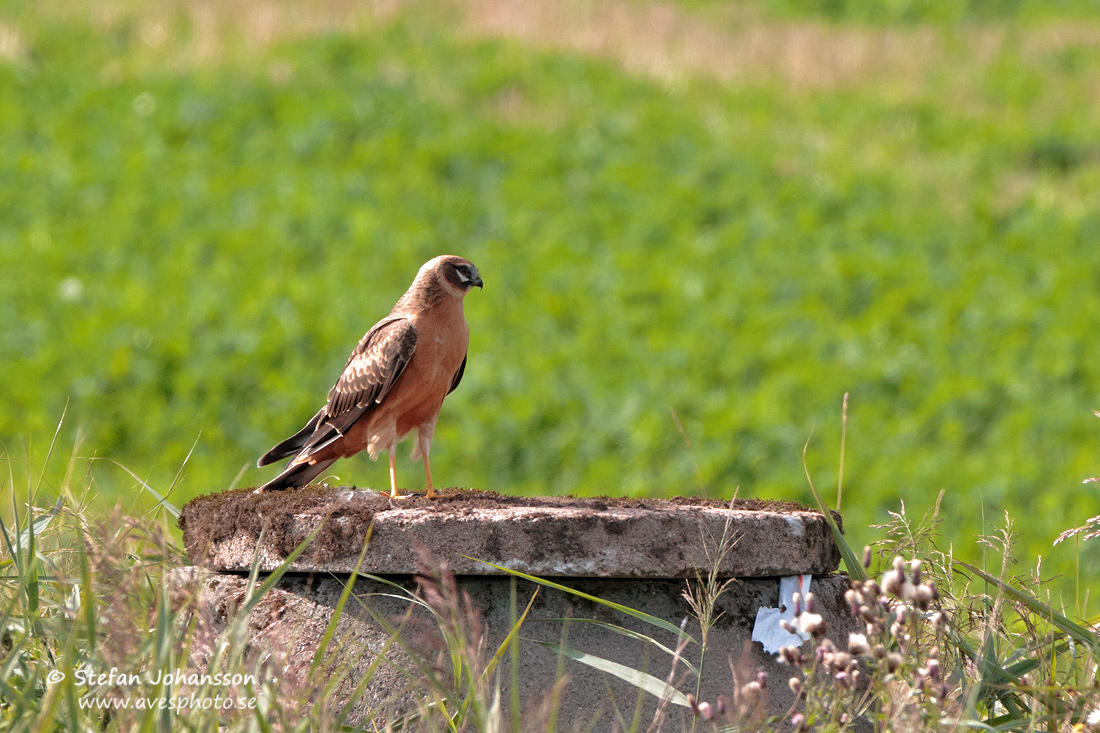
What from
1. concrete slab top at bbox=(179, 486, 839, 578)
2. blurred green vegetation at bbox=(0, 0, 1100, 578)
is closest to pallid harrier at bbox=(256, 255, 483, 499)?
concrete slab top at bbox=(179, 486, 839, 578)

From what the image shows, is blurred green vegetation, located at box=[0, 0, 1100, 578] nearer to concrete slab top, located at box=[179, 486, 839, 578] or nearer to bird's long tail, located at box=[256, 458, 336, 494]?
Result: concrete slab top, located at box=[179, 486, 839, 578]

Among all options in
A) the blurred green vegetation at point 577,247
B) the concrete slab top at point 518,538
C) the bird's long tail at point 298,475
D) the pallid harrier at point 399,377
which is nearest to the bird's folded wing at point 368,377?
the pallid harrier at point 399,377

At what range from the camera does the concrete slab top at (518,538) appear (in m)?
3.36

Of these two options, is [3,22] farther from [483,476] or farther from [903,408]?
[903,408]

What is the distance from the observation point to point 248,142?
1684 cm

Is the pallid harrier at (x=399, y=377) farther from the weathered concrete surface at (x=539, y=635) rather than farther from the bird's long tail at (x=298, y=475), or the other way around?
the weathered concrete surface at (x=539, y=635)

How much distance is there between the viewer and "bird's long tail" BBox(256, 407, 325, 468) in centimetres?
423

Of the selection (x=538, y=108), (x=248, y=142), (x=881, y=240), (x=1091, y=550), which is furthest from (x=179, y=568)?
(x=538, y=108)

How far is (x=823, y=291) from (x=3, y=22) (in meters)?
15.3

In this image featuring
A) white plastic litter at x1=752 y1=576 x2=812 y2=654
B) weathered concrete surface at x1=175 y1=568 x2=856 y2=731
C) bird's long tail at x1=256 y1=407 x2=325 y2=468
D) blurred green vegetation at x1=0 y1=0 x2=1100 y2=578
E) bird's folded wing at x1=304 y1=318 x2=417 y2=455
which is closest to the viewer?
weathered concrete surface at x1=175 y1=568 x2=856 y2=731

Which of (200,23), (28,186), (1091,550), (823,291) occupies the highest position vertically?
(200,23)

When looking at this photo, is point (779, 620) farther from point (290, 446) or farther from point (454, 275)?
point (290, 446)

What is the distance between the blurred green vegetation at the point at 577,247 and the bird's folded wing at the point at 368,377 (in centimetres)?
518

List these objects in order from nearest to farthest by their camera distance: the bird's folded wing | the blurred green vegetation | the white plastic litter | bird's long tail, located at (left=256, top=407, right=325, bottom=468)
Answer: the white plastic litter < the bird's folded wing < bird's long tail, located at (left=256, top=407, right=325, bottom=468) < the blurred green vegetation
